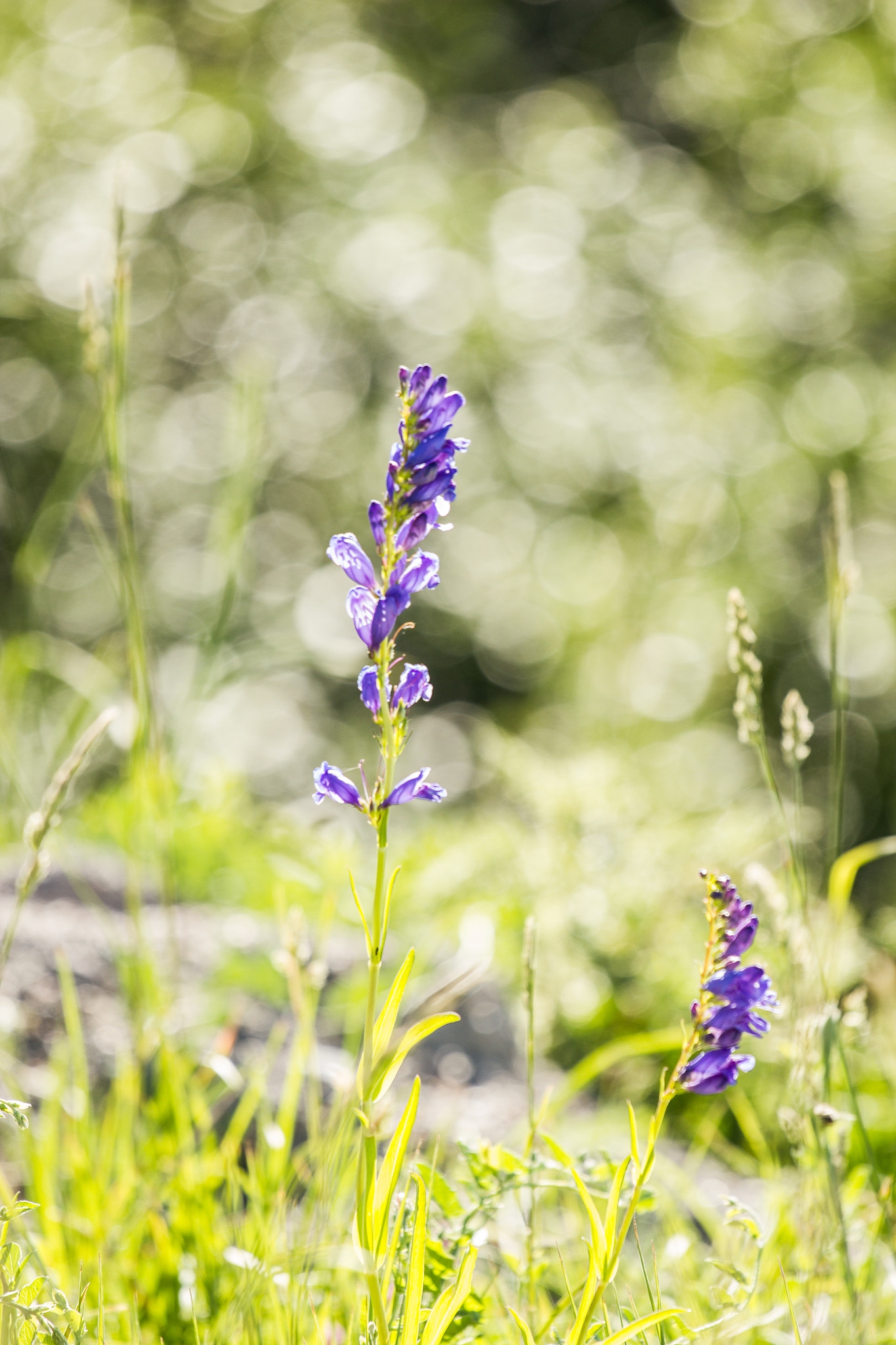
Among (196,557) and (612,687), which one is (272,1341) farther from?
(196,557)

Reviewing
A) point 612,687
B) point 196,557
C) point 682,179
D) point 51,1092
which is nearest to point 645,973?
point 51,1092

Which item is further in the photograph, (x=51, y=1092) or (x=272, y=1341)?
(x=51, y=1092)

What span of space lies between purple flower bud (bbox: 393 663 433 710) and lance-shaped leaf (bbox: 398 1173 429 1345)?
0.49 meters

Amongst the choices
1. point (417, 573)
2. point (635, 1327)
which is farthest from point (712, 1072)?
point (417, 573)

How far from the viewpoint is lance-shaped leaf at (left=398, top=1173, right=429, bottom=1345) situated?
3.60 feet

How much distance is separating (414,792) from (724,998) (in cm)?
39

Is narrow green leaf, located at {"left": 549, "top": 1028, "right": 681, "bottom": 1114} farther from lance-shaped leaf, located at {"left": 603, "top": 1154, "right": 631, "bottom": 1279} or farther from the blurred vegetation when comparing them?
the blurred vegetation

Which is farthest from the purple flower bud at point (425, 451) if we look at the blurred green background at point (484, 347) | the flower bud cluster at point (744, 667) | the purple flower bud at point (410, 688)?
the blurred green background at point (484, 347)

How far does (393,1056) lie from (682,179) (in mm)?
10720

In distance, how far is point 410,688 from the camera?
111 cm

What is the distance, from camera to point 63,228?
896 cm

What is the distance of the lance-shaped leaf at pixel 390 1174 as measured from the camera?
1098 mm

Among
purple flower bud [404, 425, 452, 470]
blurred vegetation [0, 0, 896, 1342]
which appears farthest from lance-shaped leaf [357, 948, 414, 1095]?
blurred vegetation [0, 0, 896, 1342]

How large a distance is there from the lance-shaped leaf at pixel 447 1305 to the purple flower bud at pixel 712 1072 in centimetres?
30
